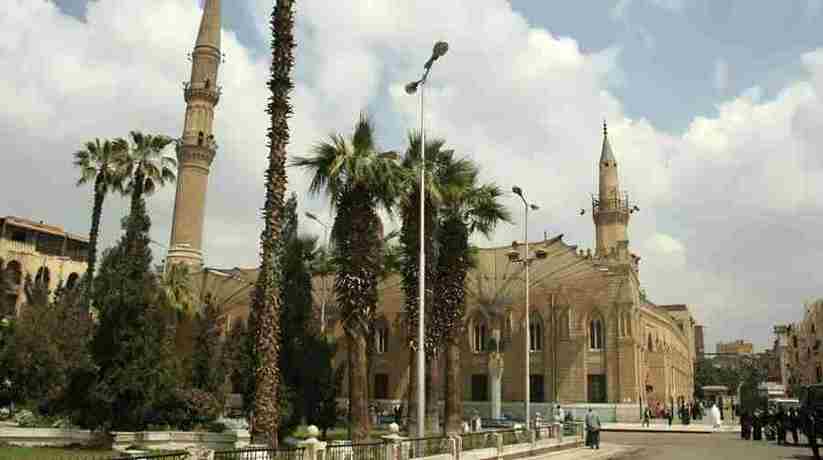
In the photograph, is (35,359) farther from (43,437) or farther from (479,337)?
(479,337)

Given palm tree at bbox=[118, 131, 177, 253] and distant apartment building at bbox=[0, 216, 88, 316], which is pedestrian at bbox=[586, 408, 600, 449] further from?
distant apartment building at bbox=[0, 216, 88, 316]

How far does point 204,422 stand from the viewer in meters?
26.5

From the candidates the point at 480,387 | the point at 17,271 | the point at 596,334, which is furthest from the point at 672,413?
the point at 17,271

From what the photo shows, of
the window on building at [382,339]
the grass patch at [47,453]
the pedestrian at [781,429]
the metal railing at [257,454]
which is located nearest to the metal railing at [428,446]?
the metal railing at [257,454]

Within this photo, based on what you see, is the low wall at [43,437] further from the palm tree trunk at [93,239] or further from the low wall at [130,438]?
the palm tree trunk at [93,239]

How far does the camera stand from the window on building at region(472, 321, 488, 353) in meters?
56.8

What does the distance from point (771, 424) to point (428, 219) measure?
1820cm

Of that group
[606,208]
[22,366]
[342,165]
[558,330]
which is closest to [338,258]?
[342,165]

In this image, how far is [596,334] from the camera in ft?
174

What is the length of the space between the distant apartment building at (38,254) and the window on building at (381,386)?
28.9 metres

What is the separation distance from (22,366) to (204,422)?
875 cm

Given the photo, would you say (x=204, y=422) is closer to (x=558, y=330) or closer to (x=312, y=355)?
(x=312, y=355)

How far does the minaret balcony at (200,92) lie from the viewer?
57.9 meters

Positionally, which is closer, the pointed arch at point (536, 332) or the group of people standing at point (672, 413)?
the group of people standing at point (672, 413)
